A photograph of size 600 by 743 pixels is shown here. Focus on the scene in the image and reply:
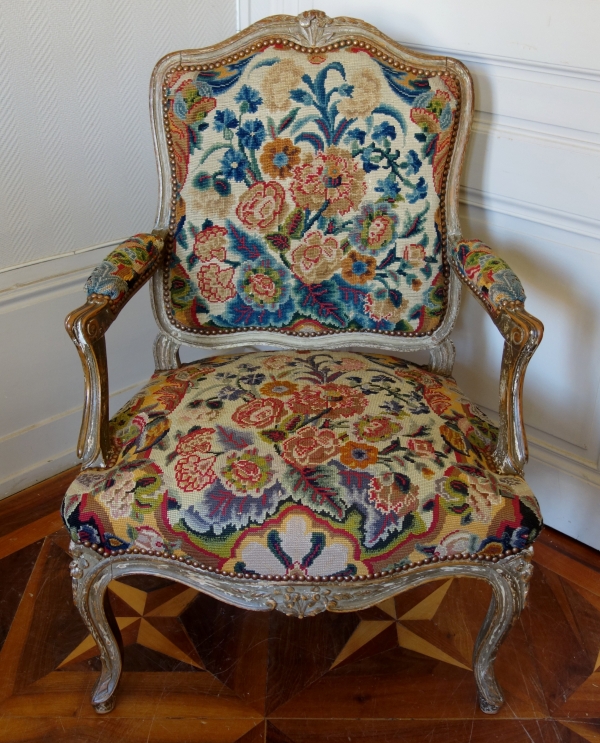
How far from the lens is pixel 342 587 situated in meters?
1.04

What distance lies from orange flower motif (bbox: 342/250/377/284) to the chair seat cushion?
0.96ft

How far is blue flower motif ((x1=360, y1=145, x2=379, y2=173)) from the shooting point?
1290 millimetres

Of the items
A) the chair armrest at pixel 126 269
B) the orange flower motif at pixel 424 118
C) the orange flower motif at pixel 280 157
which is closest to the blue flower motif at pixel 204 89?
the orange flower motif at pixel 280 157

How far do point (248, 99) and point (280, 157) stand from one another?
0.36ft

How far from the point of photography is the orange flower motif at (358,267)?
4.34 ft

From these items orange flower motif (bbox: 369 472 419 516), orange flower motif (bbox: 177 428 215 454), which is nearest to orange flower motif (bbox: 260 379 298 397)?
orange flower motif (bbox: 177 428 215 454)

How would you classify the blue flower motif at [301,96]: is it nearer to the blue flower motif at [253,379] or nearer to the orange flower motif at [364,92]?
the orange flower motif at [364,92]

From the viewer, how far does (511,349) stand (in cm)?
108

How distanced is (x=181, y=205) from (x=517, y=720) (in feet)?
3.34

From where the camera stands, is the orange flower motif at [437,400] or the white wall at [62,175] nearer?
the orange flower motif at [437,400]

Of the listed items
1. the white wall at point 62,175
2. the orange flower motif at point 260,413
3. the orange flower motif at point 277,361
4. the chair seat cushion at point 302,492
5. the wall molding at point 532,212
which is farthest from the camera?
the white wall at point 62,175

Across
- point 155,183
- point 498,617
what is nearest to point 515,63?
point 155,183

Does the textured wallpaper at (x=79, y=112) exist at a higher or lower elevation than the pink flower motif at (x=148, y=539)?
higher

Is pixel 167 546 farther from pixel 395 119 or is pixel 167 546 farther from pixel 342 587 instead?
pixel 395 119
